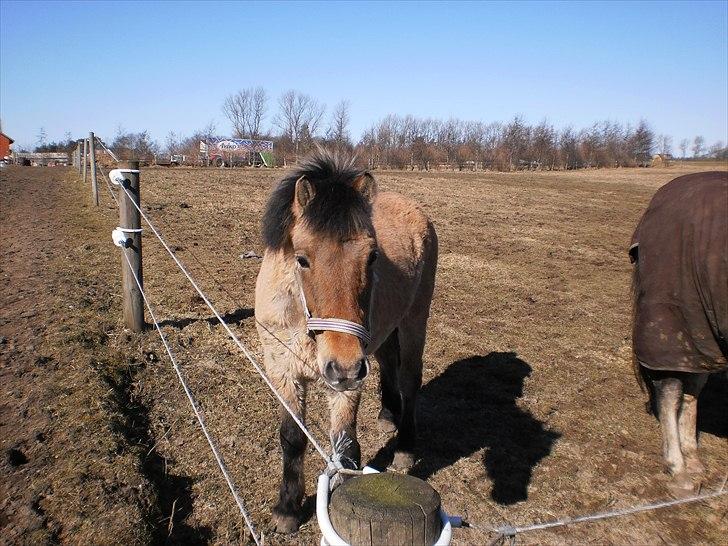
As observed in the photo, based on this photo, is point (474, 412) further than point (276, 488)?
Yes

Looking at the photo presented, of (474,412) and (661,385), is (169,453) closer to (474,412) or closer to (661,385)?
(474,412)

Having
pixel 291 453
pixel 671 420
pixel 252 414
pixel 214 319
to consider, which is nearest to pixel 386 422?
pixel 252 414

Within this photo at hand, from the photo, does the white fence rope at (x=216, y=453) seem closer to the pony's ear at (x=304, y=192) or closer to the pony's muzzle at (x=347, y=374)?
the pony's muzzle at (x=347, y=374)

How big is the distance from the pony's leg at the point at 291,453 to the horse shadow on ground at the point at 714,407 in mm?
3884

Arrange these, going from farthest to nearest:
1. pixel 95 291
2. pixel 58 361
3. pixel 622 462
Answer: pixel 95 291 < pixel 58 361 < pixel 622 462

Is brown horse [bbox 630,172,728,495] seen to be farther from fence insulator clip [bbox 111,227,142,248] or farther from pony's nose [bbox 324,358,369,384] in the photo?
fence insulator clip [bbox 111,227,142,248]

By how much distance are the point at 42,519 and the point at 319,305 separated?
2071 millimetres

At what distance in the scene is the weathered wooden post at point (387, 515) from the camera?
1413mm

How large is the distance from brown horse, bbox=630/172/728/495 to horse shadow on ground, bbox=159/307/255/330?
4601mm

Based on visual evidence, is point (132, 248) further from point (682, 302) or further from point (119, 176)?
point (682, 302)

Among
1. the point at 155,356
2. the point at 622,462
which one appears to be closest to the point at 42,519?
the point at 155,356

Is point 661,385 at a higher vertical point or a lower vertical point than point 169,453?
higher

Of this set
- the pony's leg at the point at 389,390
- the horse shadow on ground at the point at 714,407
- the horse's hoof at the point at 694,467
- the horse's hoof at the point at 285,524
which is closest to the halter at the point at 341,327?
the horse's hoof at the point at 285,524

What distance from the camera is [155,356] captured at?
5.34 meters
